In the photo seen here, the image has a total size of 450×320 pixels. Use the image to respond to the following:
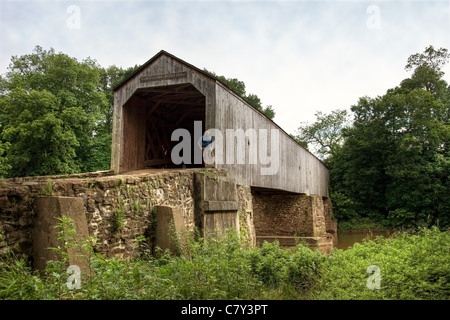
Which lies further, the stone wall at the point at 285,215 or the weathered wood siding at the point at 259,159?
the stone wall at the point at 285,215

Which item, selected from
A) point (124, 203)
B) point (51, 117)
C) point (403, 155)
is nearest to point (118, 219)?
point (124, 203)

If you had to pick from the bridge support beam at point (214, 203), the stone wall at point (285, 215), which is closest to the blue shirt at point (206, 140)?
the bridge support beam at point (214, 203)

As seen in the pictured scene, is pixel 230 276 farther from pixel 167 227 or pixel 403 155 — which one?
pixel 403 155

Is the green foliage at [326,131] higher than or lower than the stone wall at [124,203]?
higher

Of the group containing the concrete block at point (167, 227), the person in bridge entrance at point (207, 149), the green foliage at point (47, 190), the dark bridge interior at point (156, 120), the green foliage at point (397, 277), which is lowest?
the green foliage at point (397, 277)

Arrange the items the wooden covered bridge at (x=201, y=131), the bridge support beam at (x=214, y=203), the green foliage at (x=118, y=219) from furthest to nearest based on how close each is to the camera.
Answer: the wooden covered bridge at (x=201, y=131), the bridge support beam at (x=214, y=203), the green foliage at (x=118, y=219)

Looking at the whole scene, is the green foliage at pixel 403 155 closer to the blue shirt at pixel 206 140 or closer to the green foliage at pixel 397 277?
the green foliage at pixel 397 277

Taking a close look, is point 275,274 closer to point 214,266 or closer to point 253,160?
point 214,266

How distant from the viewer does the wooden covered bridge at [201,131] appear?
9633mm

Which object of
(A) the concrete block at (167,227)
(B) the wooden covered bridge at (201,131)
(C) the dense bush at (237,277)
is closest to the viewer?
(C) the dense bush at (237,277)

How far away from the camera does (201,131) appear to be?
1490 cm

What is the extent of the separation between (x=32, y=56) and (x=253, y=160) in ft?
64.6

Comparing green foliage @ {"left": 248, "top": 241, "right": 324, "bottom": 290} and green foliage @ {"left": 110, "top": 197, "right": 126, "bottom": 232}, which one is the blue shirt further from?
green foliage @ {"left": 110, "top": 197, "right": 126, "bottom": 232}
